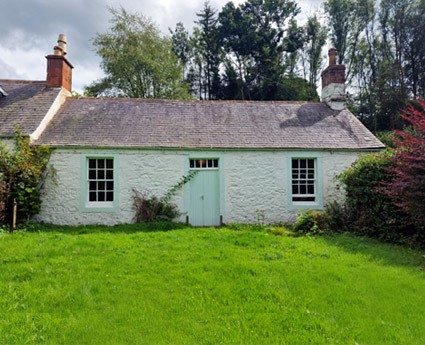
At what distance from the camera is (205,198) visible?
1178 cm

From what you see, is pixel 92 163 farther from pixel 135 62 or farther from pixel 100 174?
pixel 135 62

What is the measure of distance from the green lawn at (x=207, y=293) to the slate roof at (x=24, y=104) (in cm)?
505

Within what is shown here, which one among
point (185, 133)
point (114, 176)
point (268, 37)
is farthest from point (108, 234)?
point (268, 37)

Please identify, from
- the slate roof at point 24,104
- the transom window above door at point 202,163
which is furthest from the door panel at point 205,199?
the slate roof at point 24,104

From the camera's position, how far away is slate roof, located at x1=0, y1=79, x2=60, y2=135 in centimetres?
1150

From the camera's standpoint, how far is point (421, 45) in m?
29.3

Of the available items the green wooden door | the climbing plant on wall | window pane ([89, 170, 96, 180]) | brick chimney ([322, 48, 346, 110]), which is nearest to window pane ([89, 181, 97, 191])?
window pane ([89, 170, 96, 180])

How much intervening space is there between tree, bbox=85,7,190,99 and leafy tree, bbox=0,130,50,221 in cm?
1843

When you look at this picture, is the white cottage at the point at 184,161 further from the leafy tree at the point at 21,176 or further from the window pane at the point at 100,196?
the leafy tree at the point at 21,176

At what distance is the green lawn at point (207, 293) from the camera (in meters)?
4.09

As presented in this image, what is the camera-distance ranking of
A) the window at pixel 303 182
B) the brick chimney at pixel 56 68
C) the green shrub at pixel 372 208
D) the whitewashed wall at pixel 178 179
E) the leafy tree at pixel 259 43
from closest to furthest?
the green shrub at pixel 372 208, the whitewashed wall at pixel 178 179, the window at pixel 303 182, the brick chimney at pixel 56 68, the leafy tree at pixel 259 43

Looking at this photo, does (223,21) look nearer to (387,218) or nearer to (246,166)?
(246,166)

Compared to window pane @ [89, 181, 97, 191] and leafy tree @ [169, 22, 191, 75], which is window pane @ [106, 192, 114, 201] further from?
leafy tree @ [169, 22, 191, 75]

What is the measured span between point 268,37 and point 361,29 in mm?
10002
